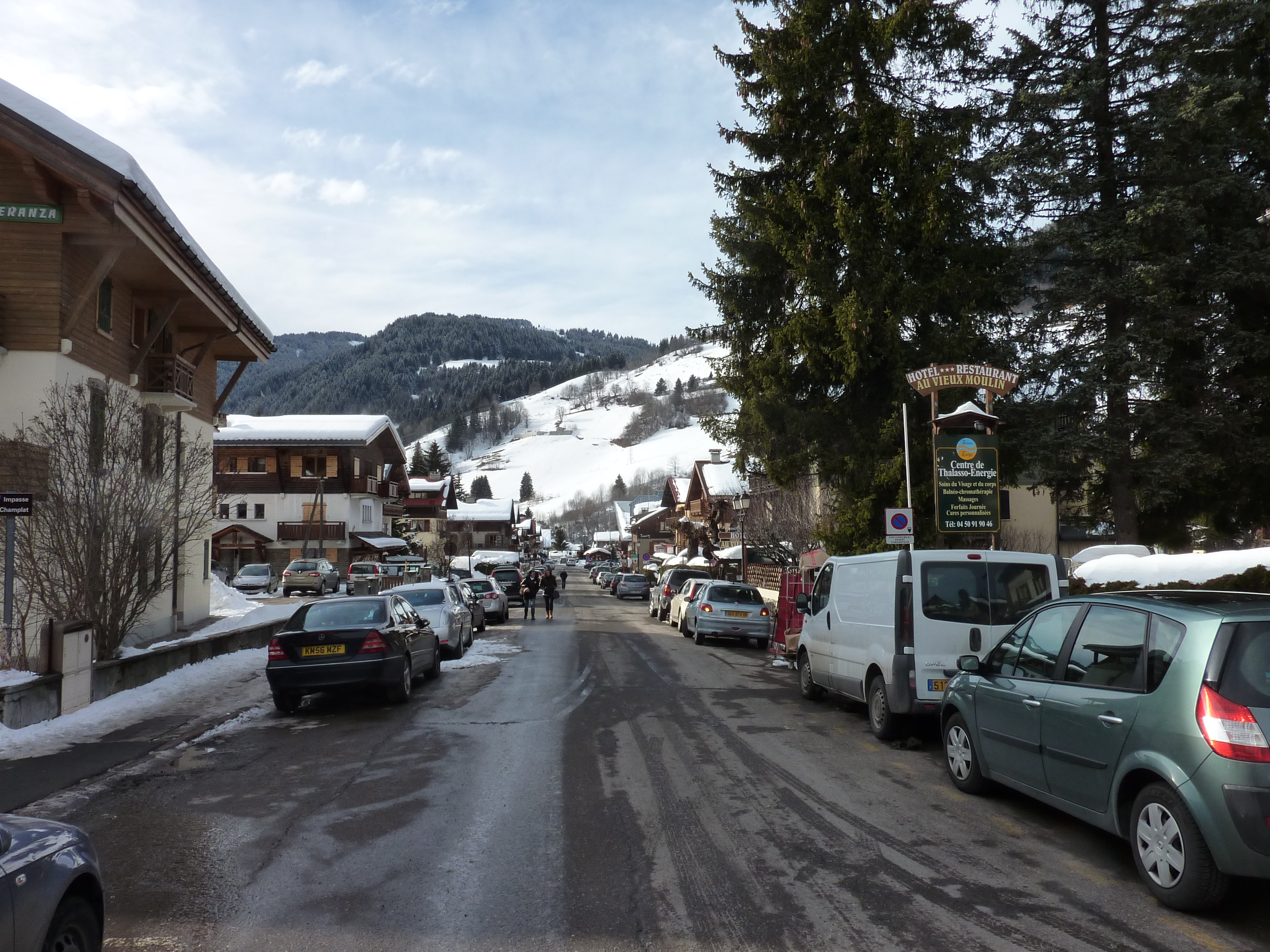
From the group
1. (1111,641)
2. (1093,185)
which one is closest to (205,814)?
(1111,641)

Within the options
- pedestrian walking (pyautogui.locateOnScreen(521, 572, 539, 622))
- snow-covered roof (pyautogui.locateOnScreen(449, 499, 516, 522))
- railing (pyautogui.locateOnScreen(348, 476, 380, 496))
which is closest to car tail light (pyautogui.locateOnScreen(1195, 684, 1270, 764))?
pedestrian walking (pyautogui.locateOnScreen(521, 572, 539, 622))

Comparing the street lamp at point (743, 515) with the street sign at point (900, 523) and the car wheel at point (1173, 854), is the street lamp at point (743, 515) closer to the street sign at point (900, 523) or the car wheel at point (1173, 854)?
the street sign at point (900, 523)

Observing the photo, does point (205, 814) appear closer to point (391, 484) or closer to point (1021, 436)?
point (1021, 436)

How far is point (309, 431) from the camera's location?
60.8 m

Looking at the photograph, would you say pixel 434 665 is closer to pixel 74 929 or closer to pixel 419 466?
pixel 74 929

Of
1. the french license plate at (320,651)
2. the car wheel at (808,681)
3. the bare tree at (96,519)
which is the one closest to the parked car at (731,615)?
the car wheel at (808,681)

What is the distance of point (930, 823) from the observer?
6.79 metres

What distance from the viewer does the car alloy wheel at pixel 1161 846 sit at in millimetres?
5051

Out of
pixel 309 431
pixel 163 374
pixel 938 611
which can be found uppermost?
pixel 309 431

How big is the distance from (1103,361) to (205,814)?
1778 cm

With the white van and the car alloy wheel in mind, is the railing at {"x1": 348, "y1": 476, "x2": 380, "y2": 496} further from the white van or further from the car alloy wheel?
the car alloy wheel

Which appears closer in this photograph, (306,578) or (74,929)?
(74,929)

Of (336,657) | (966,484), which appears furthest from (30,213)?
(966,484)

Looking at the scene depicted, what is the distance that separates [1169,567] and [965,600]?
5.66m
